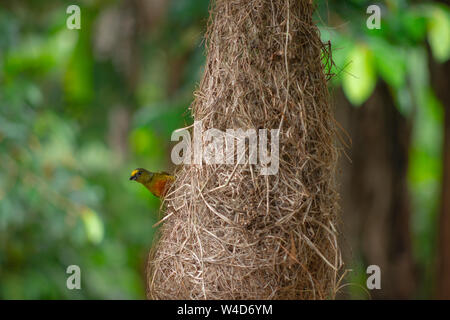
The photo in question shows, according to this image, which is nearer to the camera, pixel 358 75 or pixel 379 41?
pixel 358 75

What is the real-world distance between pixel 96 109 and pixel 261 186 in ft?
12.1

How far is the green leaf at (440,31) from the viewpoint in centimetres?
277

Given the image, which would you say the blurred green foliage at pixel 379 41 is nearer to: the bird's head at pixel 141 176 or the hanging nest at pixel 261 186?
the hanging nest at pixel 261 186

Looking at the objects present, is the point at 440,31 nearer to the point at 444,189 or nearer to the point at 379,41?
the point at 379,41

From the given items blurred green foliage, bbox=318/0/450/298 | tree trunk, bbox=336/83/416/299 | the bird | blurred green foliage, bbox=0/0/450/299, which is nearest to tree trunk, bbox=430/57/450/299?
blurred green foliage, bbox=0/0/450/299

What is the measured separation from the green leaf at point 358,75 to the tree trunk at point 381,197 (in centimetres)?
205

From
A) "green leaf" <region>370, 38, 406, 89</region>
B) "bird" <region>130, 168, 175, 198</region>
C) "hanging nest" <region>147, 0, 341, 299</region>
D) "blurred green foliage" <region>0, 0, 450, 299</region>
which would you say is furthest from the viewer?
"blurred green foliage" <region>0, 0, 450, 299</region>

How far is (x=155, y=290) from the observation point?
1.95 m

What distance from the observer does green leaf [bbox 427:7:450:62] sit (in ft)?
9.08

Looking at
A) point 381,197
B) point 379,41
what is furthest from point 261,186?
point 381,197

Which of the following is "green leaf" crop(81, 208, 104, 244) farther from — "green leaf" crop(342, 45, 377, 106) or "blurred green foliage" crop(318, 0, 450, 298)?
"green leaf" crop(342, 45, 377, 106)

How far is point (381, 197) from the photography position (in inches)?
186
